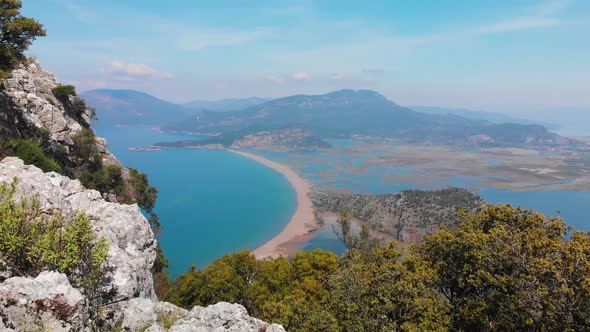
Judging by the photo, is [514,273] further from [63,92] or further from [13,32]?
[63,92]

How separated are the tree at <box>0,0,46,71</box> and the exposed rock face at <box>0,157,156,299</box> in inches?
361

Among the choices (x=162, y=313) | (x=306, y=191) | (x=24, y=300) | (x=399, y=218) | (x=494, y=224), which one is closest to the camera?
(x=24, y=300)

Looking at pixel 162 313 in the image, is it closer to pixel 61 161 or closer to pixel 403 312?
pixel 403 312

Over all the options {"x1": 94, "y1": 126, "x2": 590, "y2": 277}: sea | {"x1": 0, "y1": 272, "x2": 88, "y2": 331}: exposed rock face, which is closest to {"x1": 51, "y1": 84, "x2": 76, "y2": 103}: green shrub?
{"x1": 0, "y1": 272, "x2": 88, "y2": 331}: exposed rock face

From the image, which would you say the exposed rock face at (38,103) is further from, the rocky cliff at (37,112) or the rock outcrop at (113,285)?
the rock outcrop at (113,285)

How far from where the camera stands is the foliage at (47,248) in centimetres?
1047

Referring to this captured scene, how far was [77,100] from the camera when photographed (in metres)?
42.8

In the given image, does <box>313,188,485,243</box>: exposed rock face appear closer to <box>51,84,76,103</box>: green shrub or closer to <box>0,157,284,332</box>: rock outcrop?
<box>51,84,76,103</box>: green shrub

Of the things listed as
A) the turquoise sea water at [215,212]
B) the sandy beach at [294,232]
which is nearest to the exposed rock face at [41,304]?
the sandy beach at [294,232]

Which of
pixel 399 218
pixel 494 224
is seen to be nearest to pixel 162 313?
pixel 494 224

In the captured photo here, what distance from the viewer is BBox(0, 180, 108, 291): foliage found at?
10.5 m

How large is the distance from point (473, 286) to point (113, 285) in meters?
19.2

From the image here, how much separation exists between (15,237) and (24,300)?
8.78 ft

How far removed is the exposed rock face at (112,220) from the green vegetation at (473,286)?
8189mm
